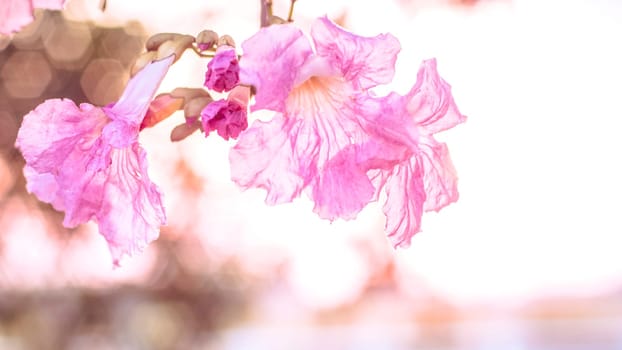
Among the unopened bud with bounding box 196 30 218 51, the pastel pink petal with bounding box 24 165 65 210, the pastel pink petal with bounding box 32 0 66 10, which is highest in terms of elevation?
the pastel pink petal with bounding box 32 0 66 10

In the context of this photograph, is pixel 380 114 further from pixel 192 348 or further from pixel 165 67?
pixel 192 348

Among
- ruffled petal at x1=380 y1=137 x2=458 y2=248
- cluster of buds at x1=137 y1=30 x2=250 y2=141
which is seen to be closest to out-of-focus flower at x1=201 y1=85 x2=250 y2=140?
cluster of buds at x1=137 y1=30 x2=250 y2=141

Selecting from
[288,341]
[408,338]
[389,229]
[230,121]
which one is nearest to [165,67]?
[230,121]

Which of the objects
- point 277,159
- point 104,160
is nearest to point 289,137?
point 277,159

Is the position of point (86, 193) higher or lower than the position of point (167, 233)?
higher

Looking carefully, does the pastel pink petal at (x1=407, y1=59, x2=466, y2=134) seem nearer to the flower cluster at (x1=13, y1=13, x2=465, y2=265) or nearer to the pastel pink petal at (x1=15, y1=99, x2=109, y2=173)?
the flower cluster at (x1=13, y1=13, x2=465, y2=265)

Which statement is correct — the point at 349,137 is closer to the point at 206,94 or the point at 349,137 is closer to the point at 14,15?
the point at 206,94
